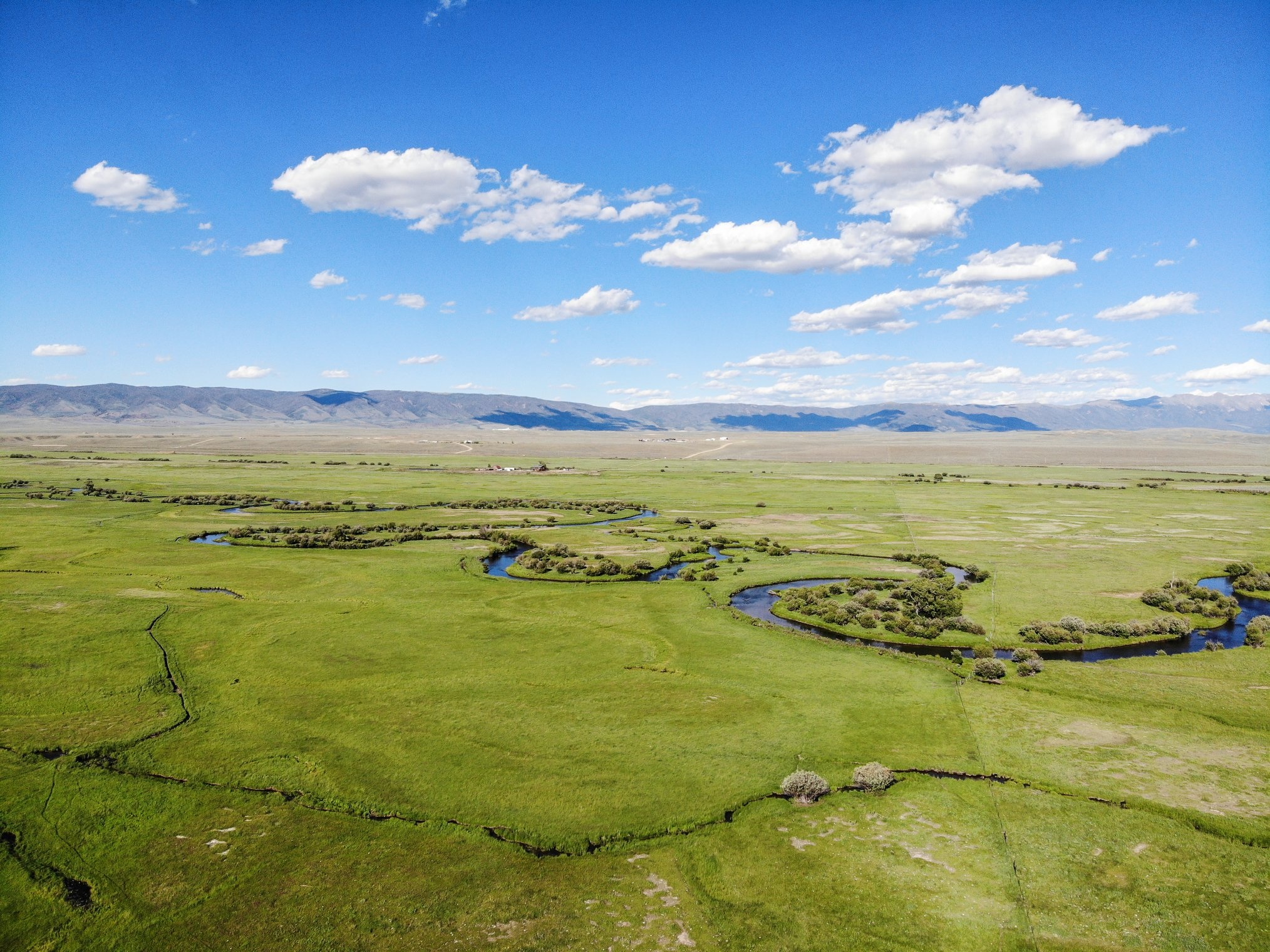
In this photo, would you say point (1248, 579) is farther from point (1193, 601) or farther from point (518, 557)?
point (518, 557)

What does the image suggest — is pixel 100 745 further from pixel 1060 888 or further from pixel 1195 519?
pixel 1195 519

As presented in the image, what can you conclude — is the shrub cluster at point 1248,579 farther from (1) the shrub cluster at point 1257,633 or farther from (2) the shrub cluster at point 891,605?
(2) the shrub cluster at point 891,605

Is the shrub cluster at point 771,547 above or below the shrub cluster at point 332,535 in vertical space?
above

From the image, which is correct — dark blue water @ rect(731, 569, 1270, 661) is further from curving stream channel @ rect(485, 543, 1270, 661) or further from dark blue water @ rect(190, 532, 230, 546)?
dark blue water @ rect(190, 532, 230, 546)

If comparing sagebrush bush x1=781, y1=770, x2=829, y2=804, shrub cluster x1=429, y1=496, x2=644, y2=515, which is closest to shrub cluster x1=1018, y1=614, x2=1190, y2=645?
sagebrush bush x1=781, y1=770, x2=829, y2=804

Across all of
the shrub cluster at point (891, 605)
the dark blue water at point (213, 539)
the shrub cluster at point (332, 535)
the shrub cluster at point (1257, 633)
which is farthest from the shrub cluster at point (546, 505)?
the shrub cluster at point (1257, 633)

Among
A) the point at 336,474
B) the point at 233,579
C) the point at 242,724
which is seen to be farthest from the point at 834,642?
the point at 336,474
